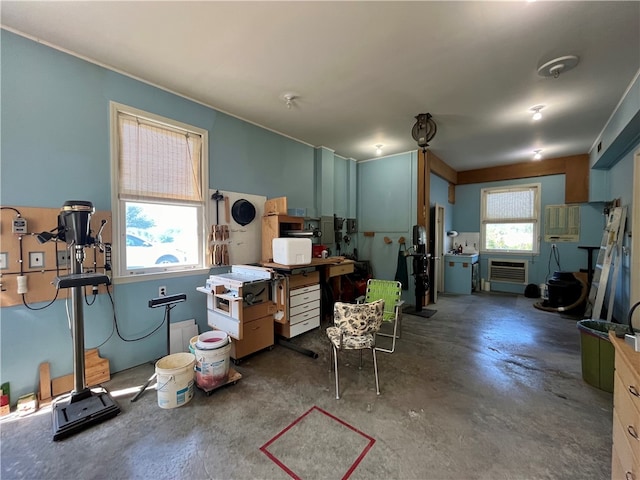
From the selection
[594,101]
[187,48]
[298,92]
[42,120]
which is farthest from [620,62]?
[42,120]

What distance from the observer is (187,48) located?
7.32 ft

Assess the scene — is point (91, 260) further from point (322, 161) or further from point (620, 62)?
point (620, 62)

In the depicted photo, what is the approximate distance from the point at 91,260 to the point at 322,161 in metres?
3.59

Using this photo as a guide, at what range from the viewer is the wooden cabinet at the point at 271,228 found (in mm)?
3572

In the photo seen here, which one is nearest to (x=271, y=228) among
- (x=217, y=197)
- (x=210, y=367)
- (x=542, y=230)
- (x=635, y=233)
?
(x=217, y=197)

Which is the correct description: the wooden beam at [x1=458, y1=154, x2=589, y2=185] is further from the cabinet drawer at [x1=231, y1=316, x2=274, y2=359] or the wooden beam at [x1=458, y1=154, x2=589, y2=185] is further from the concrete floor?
the cabinet drawer at [x1=231, y1=316, x2=274, y2=359]

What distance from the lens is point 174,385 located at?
6.85ft

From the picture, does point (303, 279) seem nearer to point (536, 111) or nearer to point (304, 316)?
point (304, 316)

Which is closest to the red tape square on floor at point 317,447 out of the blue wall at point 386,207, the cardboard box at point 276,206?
the cardboard box at point 276,206

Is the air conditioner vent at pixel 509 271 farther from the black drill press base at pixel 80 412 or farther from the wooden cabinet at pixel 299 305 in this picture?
the black drill press base at pixel 80 412

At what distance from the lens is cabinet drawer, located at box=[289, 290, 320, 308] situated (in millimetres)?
3275

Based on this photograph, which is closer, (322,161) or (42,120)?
(42,120)

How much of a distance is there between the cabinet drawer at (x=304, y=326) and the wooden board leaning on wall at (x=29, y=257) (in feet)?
7.40

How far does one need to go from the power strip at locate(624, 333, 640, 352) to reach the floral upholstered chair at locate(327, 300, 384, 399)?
1.44 metres
